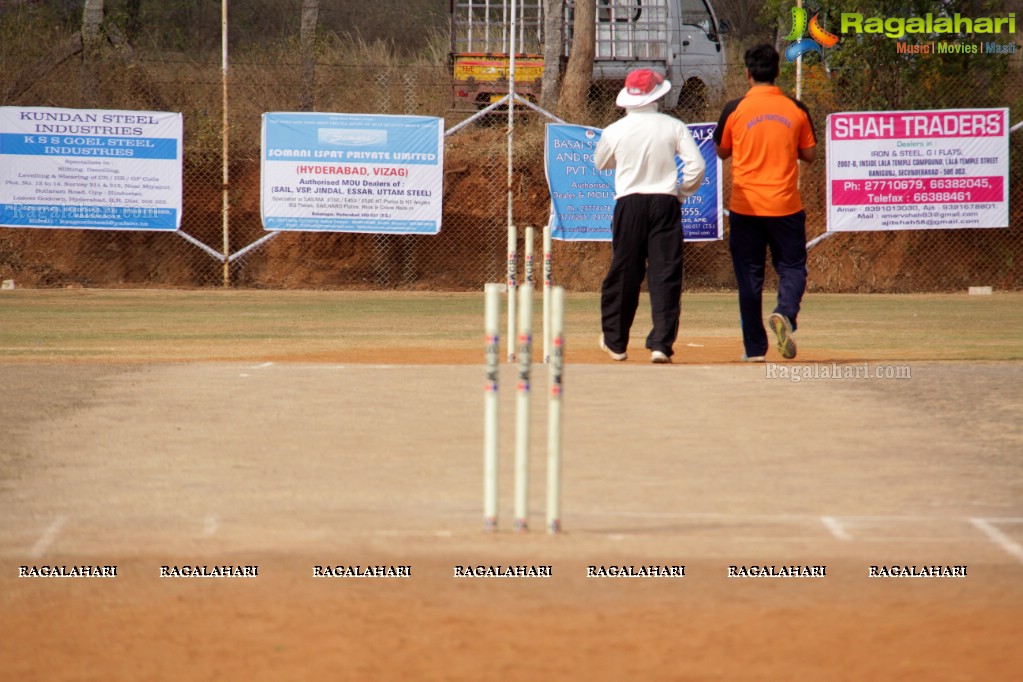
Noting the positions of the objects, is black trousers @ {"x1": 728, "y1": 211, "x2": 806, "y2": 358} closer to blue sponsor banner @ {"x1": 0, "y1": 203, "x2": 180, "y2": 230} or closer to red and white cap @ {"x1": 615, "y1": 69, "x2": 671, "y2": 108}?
red and white cap @ {"x1": 615, "y1": 69, "x2": 671, "y2": 108}

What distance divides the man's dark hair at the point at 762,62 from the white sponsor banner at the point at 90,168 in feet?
38.7

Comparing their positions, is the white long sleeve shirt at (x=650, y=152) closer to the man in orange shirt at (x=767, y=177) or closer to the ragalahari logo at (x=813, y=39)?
the man in orange shirt at (x=767, y=177)

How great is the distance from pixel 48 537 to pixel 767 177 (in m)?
6.70

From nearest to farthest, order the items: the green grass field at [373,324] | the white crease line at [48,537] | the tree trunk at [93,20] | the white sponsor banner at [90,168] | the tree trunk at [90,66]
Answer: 1. the white crease line at [48,537]
2. the green grass field at [373,324]
3. the white sponsor banner at [90,168]
4. the tree trunk at [90,66]
5. the tree trunk at [93,20]

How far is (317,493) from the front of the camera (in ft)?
21.1

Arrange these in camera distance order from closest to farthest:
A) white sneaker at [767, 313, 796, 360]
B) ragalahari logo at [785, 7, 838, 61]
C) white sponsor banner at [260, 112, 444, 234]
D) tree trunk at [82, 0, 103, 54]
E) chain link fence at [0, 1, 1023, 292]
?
white sneaker at [767, 313, 796, 360]
white sponsor banner at [260, 112, 444, 234]
ragalahari logo at [785, 7, 838, 61]
chain link fence at [0, 1, 1023, 292]
tree trunk at [82, 0, 103, 54]

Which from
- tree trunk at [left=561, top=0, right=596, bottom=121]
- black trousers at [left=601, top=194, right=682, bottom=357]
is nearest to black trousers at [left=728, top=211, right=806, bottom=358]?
black trousers at [left=601, top=194, right=682, bottom=357]

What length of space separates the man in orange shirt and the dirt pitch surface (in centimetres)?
125

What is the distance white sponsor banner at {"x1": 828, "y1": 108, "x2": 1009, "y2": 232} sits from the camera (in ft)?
68.0

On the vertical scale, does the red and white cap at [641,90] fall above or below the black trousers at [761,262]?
above

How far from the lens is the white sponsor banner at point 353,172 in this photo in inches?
818

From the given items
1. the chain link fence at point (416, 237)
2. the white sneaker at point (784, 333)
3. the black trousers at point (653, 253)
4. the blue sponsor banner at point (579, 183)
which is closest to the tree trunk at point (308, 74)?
the chain link fence at point (416, 237)

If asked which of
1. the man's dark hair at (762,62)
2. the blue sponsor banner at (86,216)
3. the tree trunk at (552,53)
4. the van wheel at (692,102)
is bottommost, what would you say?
the blue sponsor banner at (86,216)

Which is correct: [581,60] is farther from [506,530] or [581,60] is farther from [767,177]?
[506,530]
